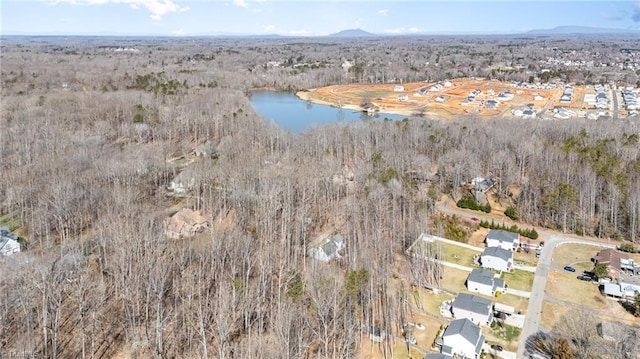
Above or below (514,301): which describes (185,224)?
above

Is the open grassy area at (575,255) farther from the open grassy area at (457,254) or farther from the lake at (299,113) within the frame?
the lake at (299,113)

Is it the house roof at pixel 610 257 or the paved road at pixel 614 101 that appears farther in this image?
the paved road at pixel 614 101

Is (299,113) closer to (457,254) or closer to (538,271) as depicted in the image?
(457,254)

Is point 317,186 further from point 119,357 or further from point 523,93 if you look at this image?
point 523,93

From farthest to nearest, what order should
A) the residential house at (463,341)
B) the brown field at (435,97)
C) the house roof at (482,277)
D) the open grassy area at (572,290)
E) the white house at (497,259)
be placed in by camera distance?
the brown field at (435,97), the white house at (497,259), the house roof at (482,277), the open grassy area at (572,290), the residential house at (463,341)

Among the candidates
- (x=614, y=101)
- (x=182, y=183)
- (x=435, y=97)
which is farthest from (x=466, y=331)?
(x=614, y=101)

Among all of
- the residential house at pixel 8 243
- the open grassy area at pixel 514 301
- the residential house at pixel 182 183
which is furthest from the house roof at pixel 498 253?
the residential house at pixel 8 243

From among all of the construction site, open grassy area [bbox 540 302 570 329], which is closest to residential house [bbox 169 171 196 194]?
open grassy area [bbox 540 302 570 329]

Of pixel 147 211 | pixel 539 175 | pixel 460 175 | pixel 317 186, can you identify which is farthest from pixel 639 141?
pixel 147 211
